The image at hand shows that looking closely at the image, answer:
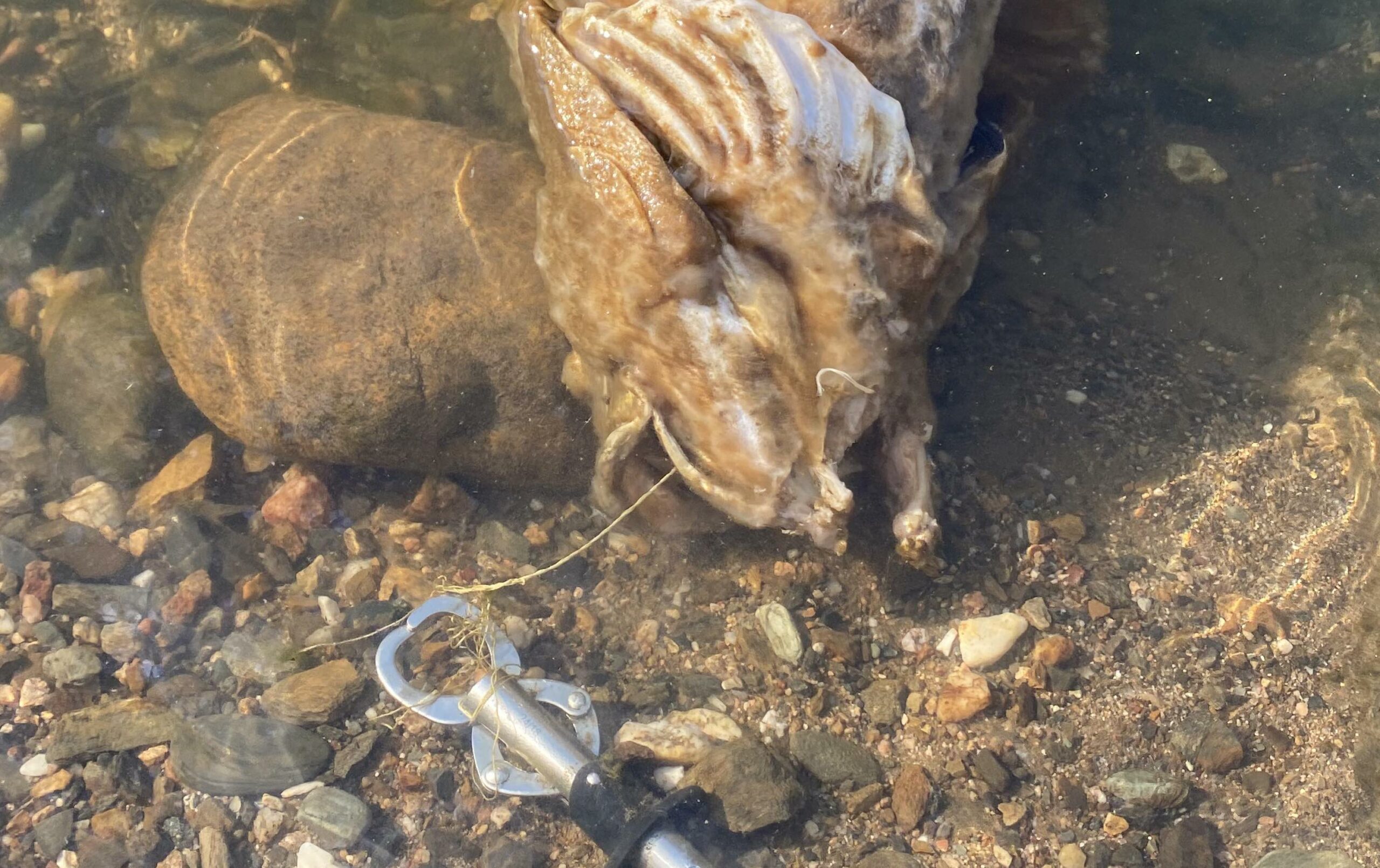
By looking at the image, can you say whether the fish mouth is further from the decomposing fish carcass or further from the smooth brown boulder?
the smooth brown boulder

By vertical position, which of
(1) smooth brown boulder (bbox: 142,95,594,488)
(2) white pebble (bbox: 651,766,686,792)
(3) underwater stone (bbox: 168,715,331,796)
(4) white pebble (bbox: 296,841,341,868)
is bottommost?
(4) white pebble (bbox: 296,841,341,868)

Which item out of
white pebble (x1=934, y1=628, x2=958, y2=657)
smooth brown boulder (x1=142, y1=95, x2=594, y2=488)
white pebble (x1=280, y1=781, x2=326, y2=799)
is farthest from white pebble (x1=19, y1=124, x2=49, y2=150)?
white pebble (x1=934, y1=628, x2=958, y2=657)

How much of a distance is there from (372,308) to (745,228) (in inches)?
66.6

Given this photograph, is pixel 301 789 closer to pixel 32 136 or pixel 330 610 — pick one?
pixel 330 610

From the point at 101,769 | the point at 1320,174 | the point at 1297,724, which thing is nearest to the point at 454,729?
the point at 101,769

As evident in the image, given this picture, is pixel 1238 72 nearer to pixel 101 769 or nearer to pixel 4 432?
pixel 101 769

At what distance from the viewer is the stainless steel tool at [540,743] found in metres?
2.56

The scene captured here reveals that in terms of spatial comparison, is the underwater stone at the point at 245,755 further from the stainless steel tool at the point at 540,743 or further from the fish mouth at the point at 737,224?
the fish mouth at the point at 737,224

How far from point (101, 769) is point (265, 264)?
1927 mm

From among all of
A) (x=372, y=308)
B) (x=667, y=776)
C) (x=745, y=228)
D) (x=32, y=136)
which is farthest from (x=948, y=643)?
(x=32, y=136)

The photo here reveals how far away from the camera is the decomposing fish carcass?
7.51 ft

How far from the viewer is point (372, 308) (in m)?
3.33

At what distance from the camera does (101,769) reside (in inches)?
118

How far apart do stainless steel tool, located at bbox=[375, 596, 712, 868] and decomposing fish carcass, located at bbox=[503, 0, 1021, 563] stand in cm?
89
